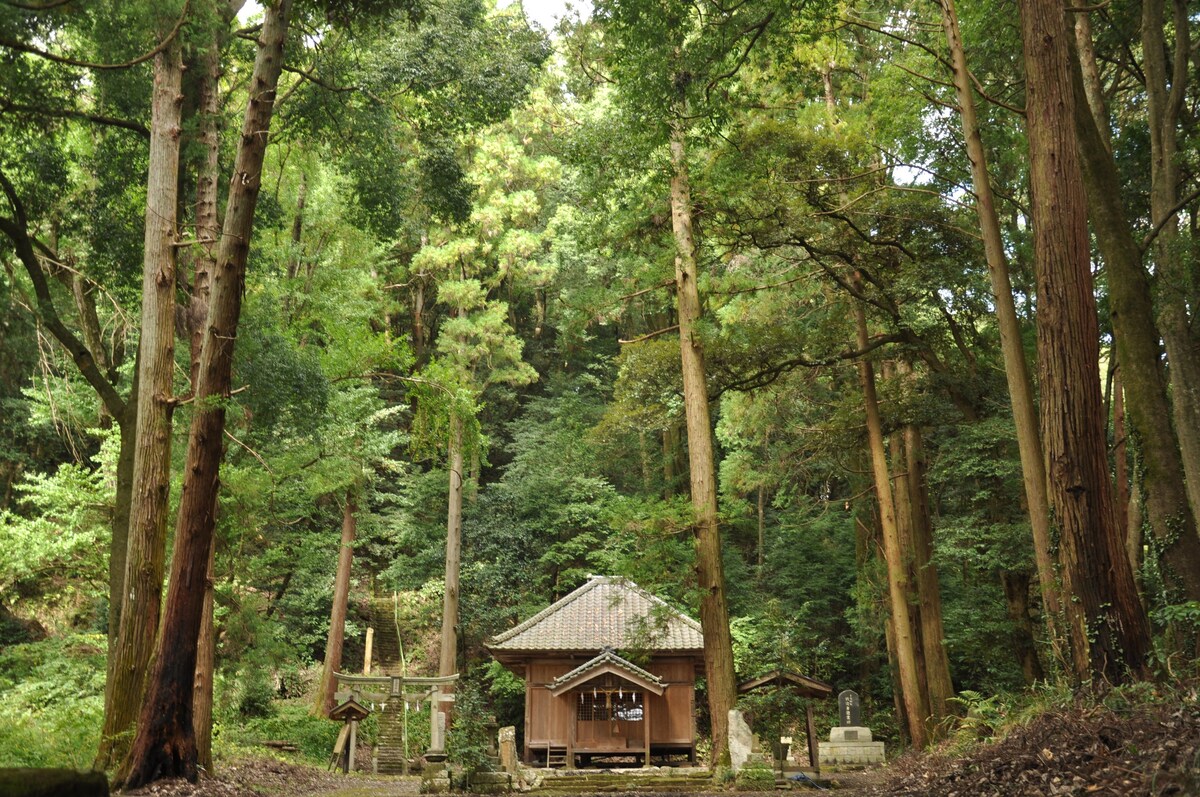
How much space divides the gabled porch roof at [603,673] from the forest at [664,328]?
268cm

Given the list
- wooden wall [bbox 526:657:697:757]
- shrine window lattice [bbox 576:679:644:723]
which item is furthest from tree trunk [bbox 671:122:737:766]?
wooden wall [bbox 526:657:697:757]

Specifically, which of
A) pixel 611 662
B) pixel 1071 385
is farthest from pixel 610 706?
pixel 1071 385

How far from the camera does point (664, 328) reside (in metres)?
14.8

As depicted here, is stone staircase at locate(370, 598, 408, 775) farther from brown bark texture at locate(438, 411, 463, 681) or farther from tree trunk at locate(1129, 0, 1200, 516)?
tree trunk at locate(1129, 0, 1200, 516)

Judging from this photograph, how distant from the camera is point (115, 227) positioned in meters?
10.8

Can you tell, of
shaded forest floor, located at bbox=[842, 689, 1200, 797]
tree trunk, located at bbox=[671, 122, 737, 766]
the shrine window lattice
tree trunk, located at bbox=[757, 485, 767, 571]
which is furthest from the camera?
tree trunk, located at bbox=[757, 485, 767, 571]

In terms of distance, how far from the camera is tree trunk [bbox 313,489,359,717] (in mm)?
21359

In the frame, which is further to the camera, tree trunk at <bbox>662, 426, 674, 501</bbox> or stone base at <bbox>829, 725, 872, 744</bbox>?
tree trunk at <bbox>662, 426, 674, 501</bbox>

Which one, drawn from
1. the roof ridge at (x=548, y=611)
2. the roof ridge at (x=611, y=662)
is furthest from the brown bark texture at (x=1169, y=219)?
the roof ridge at (x=548, y=611)

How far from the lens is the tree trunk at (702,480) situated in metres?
11.7

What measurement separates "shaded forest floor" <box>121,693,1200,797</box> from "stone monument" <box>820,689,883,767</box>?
39.3ft

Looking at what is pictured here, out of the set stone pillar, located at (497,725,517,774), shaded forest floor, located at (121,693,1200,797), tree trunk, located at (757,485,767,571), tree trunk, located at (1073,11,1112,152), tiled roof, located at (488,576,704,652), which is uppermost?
tree trunk, located at (1073,11,1112,152)

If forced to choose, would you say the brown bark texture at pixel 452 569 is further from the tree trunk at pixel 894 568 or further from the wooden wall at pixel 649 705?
the tree trunk at pixel 894 568

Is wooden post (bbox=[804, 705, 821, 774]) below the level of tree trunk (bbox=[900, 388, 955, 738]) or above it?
below
